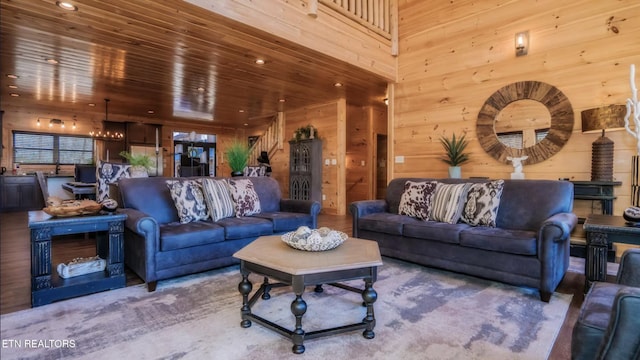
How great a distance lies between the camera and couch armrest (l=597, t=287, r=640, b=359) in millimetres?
951

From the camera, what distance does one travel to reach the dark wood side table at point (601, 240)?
2342 millimetres

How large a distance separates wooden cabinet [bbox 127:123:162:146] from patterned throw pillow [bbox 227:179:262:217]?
7140mm

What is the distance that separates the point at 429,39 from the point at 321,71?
1.76 meters

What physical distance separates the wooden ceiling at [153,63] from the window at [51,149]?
731mm

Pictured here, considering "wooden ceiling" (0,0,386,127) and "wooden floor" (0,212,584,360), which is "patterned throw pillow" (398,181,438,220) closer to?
"wooden floor" (0,212,584,360)

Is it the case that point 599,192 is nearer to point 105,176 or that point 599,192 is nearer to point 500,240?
point 500,240

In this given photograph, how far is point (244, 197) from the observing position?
12.1 ft

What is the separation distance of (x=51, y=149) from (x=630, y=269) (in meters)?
11.1

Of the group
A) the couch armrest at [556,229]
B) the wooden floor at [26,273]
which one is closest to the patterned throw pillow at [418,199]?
the couch armrest at [556,229]

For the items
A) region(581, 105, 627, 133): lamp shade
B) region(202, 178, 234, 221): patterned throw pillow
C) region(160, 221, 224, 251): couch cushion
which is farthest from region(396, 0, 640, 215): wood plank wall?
region(160, 221, 224, 251): couch cushion

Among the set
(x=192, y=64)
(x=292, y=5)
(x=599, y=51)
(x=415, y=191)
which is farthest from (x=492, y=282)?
(x=192, y=64)

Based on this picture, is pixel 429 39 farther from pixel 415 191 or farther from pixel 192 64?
pixel 192 64

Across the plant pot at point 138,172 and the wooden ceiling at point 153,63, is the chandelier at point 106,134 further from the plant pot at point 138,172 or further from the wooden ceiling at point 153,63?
the plant pot at point 138,172

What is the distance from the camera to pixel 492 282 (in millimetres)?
2904
